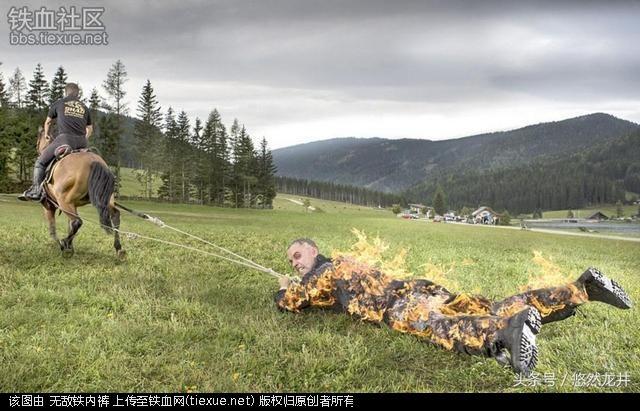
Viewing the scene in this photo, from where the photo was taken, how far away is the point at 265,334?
522cm

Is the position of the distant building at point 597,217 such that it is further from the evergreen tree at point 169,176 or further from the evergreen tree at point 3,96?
the evergreen tree at point 3,96

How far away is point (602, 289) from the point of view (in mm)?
4355


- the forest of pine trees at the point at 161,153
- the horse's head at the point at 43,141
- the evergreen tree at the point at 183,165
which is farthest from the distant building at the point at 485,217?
the horse's head at the point at 43,141

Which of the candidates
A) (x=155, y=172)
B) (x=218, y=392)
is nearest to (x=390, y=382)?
(x=218, y=392)

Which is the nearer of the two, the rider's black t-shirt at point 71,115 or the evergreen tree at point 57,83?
the rider's black t-shirt at point 71,115

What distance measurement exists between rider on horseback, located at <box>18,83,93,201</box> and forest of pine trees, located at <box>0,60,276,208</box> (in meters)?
17.4

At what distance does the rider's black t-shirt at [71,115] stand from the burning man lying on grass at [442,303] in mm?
5853

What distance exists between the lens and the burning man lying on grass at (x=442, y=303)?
391cm

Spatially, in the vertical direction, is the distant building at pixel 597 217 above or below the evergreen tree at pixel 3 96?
below

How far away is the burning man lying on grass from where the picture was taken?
A: 3906mm

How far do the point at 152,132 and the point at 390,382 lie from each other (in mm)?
36744

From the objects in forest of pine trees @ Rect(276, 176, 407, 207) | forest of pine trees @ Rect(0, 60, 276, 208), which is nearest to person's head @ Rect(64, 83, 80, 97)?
forest of pine trees @ Rect(0, 60, 276, 208)

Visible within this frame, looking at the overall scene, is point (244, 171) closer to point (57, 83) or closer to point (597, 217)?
point (57, 83)
